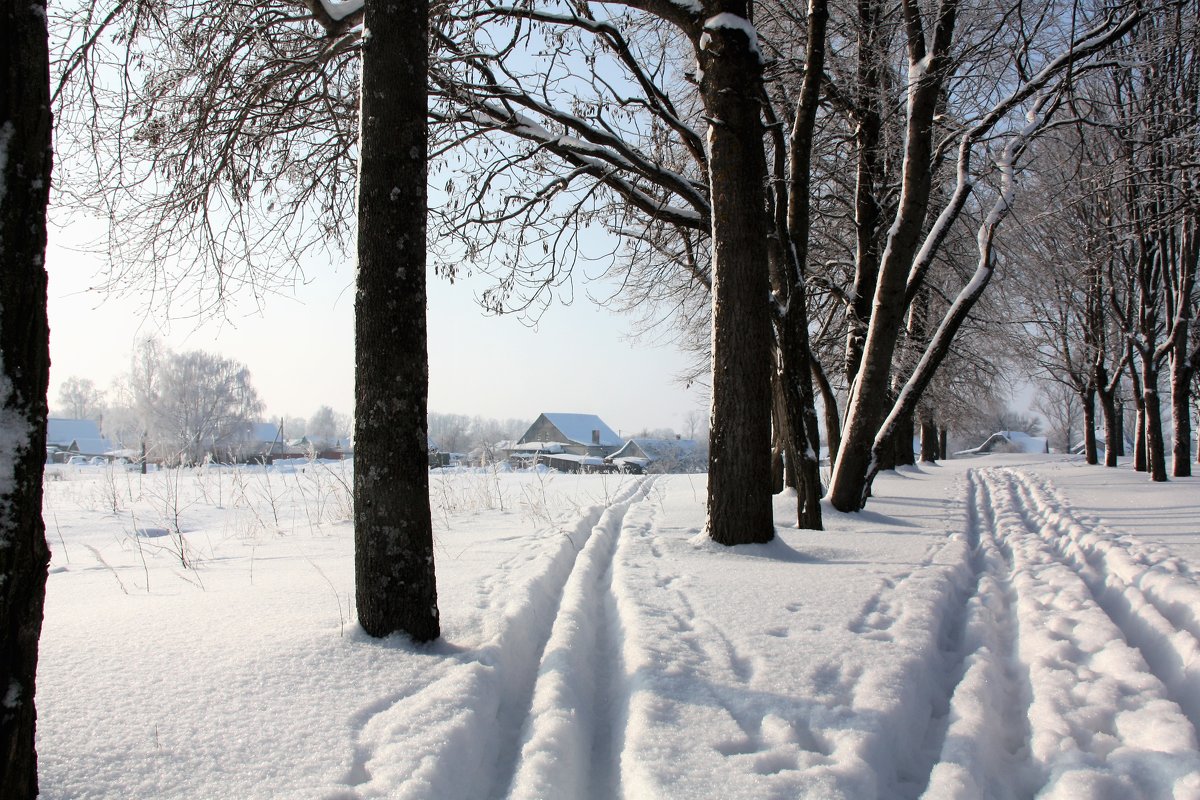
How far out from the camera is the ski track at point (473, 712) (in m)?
→ 2.37

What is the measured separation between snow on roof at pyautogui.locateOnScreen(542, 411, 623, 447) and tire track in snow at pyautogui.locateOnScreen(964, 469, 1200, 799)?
5865 centimetres

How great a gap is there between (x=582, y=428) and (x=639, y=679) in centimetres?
6275

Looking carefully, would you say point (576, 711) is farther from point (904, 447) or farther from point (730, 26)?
point (904, 447)

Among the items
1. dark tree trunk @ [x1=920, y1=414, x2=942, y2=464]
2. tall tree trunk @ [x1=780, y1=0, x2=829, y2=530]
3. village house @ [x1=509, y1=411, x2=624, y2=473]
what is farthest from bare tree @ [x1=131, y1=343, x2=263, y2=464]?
tall tree trunk @ [x1=780, y1=0, x2=829, y2=530]

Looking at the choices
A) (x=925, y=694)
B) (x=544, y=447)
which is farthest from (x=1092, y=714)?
(x=544, y=447)

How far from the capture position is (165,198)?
604cm

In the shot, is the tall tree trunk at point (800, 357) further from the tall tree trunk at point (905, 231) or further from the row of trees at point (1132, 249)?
the row of trees at point (1132, 249)

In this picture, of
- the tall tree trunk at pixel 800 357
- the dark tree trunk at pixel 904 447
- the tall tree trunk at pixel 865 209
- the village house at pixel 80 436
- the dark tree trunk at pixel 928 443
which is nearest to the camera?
the tall tree trunk at pixel 800 357

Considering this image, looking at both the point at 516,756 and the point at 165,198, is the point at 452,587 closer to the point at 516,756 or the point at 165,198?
the point at 516,756

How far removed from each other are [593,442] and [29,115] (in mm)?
62812

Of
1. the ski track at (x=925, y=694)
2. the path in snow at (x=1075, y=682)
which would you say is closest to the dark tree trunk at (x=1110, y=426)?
the path in snow at (x=1075, y=682)

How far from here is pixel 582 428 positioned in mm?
65938

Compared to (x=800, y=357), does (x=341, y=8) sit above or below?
above

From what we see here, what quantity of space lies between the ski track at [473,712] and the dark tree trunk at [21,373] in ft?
2.93
